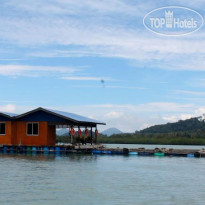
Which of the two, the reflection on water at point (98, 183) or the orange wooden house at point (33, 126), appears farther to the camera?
the orange wooden house at point (33, 126)

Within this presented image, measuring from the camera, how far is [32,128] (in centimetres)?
4594

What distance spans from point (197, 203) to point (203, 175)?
1065 cm

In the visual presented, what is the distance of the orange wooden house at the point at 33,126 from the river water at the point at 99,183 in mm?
9382

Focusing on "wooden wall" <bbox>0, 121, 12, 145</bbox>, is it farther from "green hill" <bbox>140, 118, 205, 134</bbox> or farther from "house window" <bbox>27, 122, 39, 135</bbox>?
"green hill" <bbox>140, 118, 205, 134</bbox>

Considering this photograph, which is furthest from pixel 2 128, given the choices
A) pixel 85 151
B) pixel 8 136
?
pixel 85 151

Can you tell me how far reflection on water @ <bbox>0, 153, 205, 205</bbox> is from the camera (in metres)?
20.4

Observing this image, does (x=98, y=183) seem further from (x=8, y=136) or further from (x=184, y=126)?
(x=184, y=126)

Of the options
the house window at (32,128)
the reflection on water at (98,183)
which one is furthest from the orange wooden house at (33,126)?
the reflection on water at (98,183)

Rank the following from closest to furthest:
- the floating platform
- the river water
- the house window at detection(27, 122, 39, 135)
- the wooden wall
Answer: the river water → the floating platform → the house window at detection(27, 122, 39, 135) → the wooden wall

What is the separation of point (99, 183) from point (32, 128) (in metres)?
22.1

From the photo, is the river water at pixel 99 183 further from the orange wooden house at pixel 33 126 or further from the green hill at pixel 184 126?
the green hill at pixel 184 126

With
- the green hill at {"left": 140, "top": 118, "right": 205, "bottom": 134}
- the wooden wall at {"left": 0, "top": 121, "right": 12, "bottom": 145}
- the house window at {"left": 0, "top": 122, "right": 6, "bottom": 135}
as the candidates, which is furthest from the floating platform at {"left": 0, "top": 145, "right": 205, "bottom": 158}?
the green hill at {"left": 140, "top": 118, "right": 205, "bottom": 134}

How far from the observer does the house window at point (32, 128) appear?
45781 millimetres

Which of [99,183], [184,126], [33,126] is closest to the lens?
[99,183]
